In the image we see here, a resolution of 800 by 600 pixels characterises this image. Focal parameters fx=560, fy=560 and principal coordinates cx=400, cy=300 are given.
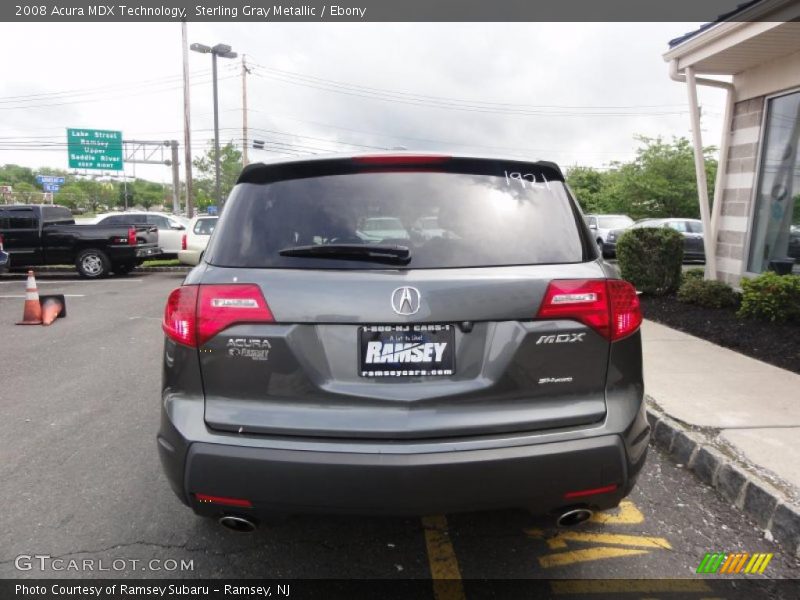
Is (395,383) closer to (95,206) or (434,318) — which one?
(434,318)

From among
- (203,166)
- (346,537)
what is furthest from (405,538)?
(203,166)

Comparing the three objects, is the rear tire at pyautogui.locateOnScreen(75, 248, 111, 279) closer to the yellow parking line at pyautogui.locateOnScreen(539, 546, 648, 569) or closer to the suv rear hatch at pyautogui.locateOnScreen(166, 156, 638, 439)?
the suv rear hatch at pyautogui.locateOnScreen(166, 156, 638, 439)

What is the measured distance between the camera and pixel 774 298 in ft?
22.1

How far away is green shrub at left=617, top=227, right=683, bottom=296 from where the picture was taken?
354 inches

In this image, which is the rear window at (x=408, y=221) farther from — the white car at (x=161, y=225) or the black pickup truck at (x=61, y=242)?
the white car at (x=161, y=225)

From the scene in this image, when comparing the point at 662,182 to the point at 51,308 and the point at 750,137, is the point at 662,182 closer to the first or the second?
the point at 750,137

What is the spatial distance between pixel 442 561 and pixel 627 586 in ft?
2.68

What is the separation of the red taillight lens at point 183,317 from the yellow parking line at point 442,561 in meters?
1.31

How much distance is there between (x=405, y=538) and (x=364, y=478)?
1.04 meters

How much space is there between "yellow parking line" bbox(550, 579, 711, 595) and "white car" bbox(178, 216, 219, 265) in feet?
46.8

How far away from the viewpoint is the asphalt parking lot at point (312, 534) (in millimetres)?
2578

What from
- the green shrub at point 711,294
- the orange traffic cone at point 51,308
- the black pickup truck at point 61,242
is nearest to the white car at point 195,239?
the black pickup truck at point 61,242

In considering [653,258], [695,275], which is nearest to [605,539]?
[653,258]

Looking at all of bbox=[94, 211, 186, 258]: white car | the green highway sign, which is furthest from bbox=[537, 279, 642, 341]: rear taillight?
the green highway sign
